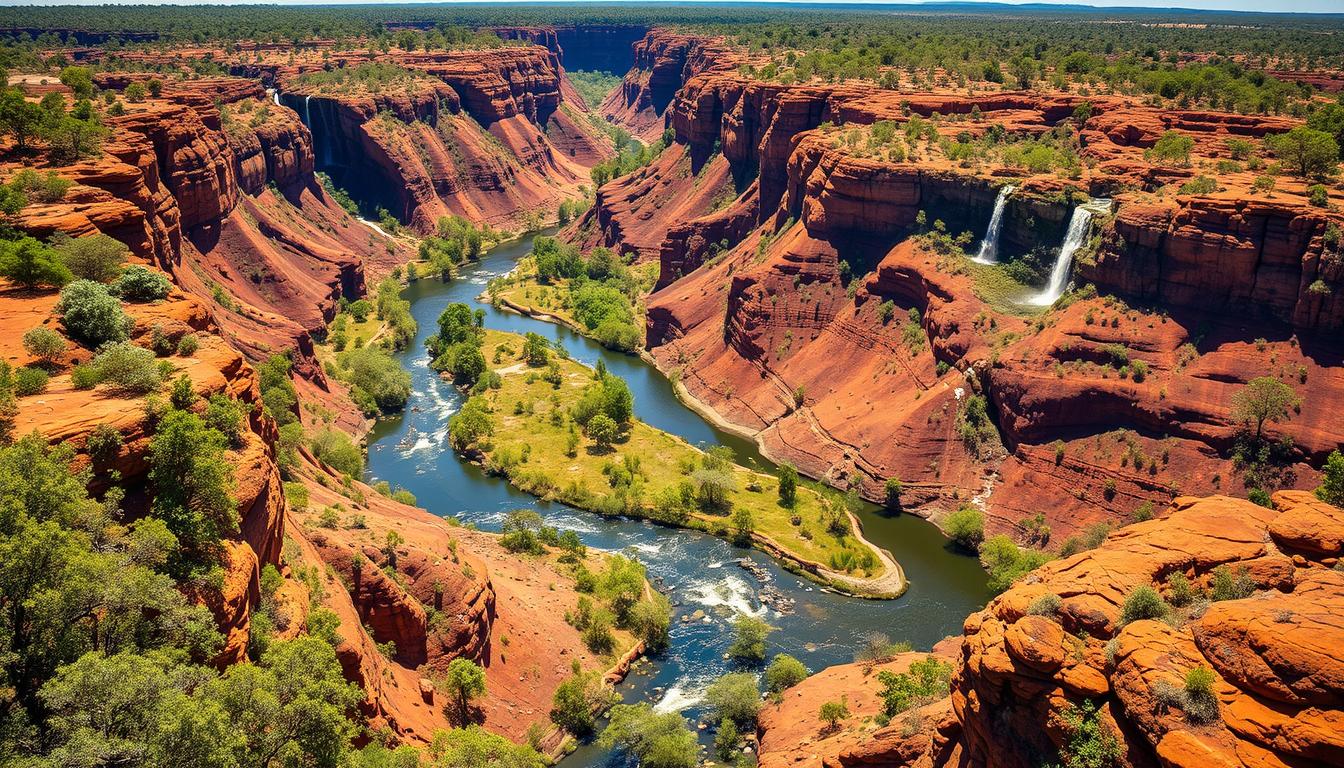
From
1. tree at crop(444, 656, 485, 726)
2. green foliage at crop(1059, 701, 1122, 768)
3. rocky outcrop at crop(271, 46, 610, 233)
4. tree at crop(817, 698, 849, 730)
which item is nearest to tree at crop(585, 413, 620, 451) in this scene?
tree at crop(444, 656, 485, 726)

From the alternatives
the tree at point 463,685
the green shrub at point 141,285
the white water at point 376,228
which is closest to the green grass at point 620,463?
the tree at point 463,685

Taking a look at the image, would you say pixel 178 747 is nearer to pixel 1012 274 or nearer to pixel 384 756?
pixel 384 756

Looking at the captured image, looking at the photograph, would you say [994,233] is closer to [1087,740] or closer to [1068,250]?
[1068,250]

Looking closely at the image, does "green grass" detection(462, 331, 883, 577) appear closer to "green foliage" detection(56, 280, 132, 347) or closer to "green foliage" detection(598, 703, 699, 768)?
"green foliage" detection(598, 703, 699, 768)

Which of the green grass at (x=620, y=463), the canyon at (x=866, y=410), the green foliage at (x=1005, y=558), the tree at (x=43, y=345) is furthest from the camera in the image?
the green grass at (x=620, y=463)

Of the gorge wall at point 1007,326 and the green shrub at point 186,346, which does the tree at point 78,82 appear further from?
the green shrub at point 186,346

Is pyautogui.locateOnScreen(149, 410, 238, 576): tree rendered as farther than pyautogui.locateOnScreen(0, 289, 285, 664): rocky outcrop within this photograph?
Yes

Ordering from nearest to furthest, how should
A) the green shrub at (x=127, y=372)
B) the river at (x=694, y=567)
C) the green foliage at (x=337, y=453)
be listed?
the green shrub at (x=127, y=372) → the river at (x=694, y=567) → the green foliage at (x=337, y=453)

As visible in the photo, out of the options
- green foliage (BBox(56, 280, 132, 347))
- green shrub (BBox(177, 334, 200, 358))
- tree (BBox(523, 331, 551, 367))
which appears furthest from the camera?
tree (BBox(523, 331, 551, 367))

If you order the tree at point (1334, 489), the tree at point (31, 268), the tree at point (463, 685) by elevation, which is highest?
the tree at point (31, 268)
